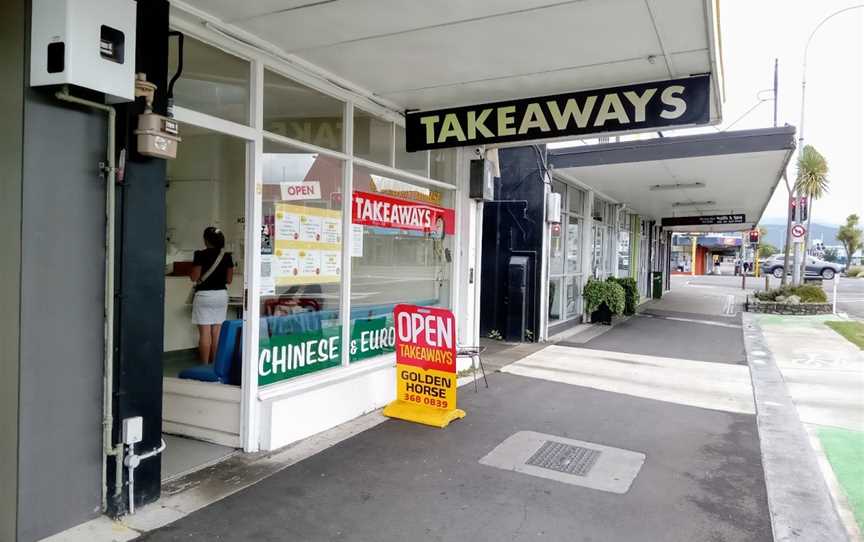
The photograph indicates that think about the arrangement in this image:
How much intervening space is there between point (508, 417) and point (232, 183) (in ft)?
12.9

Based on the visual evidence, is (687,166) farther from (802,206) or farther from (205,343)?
(802,206)

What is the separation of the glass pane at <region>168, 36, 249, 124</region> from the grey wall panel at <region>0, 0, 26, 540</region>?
110 cm

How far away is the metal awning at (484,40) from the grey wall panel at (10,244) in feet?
3.52

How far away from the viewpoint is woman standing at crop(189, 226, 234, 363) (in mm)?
5914

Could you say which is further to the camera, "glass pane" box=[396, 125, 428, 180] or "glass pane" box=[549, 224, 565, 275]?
"glass pane" box=[549, 224, 565, 275]

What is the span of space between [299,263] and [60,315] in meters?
2.15

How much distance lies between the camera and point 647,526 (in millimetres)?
3570

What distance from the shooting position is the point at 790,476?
447 centimetres

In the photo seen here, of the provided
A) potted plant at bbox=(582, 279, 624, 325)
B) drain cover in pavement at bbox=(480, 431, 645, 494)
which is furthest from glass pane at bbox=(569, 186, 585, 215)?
drain cover in pavement at bbox=(480, 431, 645, 494)

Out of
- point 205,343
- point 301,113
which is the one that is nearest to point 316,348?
point 205,343

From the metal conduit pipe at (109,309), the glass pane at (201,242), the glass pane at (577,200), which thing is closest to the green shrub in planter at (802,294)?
the glass pane at (577,200)

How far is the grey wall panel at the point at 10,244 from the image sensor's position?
292 cm

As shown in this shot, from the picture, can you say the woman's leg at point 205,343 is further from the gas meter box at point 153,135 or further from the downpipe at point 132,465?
the gas meter box at point 153,135

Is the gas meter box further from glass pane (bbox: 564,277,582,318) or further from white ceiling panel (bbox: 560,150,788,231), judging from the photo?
glass pane (bbox: 564,277,582,318)
